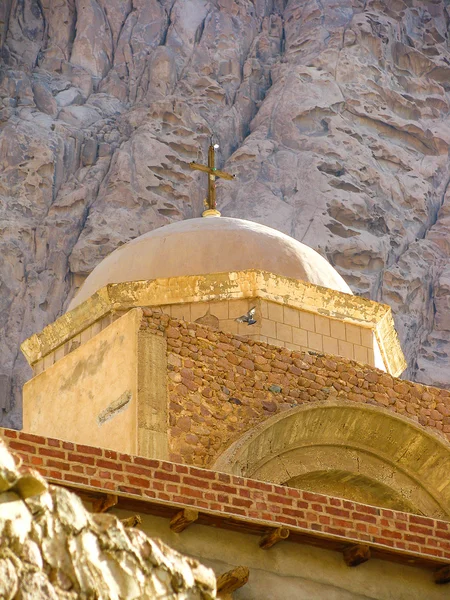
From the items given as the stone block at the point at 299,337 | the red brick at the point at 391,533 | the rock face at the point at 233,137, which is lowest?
the rock face at the point at 233,137

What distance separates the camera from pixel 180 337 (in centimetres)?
1314

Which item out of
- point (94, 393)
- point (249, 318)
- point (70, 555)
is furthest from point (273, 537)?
point (249, 318)

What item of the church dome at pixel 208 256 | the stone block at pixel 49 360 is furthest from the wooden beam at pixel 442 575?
the stone block at pixel 49 360

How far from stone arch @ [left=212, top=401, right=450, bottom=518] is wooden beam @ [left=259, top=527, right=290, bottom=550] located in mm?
3744

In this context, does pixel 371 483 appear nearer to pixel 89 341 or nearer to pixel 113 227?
pixel 89 341

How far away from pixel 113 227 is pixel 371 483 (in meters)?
21.4

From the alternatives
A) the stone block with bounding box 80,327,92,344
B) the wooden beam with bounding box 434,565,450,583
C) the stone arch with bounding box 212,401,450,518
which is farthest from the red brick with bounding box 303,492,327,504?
the stone block with bounding box 80,327,92,344

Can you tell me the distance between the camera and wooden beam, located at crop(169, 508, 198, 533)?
8773 millimetres

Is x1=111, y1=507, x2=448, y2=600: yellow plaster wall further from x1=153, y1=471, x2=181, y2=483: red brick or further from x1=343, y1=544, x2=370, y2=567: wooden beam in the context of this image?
x1=153, y1=471, x2=181, y2=483: red brick

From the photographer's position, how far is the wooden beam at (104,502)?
8.62 metres

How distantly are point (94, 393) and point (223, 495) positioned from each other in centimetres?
457

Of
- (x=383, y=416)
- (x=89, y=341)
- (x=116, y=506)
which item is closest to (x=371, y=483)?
(x=383, y=416)

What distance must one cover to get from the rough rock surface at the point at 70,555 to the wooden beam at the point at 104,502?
7.08ft

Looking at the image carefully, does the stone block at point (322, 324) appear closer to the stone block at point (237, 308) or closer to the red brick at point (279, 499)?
the stone block at point (237, 308)
